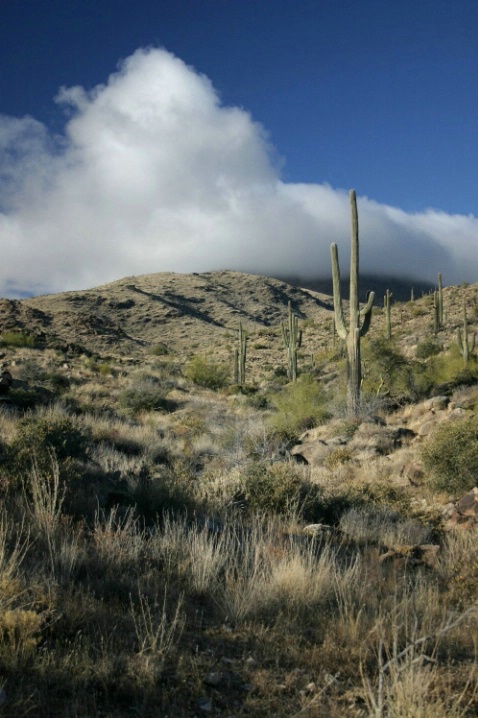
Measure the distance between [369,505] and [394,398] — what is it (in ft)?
36.3

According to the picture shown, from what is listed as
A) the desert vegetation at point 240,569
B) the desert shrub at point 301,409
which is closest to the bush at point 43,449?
the desert vegetation at point 240,569

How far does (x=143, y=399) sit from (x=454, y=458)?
1401 cm

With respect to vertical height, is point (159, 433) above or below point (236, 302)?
below

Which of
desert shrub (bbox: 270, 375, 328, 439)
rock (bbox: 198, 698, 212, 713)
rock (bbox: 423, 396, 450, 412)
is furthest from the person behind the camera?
desert shrub (bbox: 270, 375, 328, 439)

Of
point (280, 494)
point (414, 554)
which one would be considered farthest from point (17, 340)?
point (414, 554)

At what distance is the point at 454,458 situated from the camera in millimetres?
9422

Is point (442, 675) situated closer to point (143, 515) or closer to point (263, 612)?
point (263, 612)

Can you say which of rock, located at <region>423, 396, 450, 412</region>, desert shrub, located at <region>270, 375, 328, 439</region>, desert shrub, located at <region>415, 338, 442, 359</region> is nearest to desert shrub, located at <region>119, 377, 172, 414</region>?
desert shrub, located at <region>270, 375, 328, 439</region>

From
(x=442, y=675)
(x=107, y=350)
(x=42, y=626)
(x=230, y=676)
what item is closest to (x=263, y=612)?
(x=230, y=676)

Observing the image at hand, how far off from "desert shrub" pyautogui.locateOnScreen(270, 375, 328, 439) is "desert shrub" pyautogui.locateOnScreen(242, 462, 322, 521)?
27.6 ft

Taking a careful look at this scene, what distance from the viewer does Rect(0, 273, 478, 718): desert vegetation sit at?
311 centimetres

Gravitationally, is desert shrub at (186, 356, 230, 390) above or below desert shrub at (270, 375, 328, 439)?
above

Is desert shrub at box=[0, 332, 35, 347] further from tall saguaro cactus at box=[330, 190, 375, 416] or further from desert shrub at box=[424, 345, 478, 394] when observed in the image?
desert shrub at box=[424, 345, 478, 394]

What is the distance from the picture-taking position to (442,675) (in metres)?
3.33
